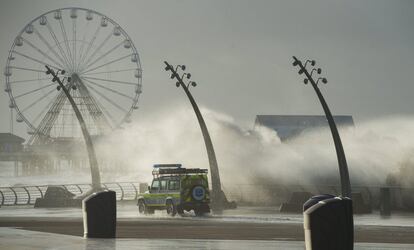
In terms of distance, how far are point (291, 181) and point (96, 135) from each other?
71.1 meters

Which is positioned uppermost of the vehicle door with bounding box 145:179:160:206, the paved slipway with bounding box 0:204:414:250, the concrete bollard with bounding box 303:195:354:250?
the vehicle door with bounding box 145:179:160:206

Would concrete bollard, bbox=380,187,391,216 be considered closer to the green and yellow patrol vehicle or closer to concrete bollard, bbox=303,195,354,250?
the green and yellow patrol vehicle

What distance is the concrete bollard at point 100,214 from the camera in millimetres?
25172

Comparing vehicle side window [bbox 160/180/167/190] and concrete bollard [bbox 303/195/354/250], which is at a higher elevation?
vehicle side window [bbox 160/180/167/190]

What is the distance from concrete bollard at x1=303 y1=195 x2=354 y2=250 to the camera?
58.6 ft

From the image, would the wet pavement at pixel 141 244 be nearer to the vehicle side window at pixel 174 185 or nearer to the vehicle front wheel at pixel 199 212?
the vehicle front wheel at pixel 199 212

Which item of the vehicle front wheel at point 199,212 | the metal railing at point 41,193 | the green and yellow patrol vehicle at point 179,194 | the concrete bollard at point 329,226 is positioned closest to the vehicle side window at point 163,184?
the green and yellow patrol vehicle at point 179,194

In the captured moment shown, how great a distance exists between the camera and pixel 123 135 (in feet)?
370

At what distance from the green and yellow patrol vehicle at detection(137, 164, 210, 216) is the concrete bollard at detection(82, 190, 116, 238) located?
21626mm

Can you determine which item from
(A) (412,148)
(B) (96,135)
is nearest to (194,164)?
(A) (412,148)

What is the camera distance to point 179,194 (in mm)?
47625

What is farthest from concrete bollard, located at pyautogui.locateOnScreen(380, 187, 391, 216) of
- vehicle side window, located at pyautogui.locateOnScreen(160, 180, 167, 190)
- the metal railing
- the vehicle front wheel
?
the metal railing

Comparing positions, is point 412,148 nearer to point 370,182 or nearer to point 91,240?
point 370,182

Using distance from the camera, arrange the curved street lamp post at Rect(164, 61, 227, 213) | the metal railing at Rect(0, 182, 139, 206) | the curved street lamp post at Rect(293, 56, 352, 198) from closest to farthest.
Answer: the curved street lamp post at Rect(293, 56, 352, 198), the curved street lamp post at Rect(164, 61, 227, 213), the metal railing at Rect(0, 182, 139, 206)
